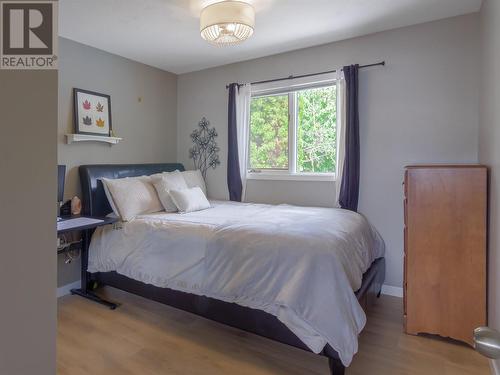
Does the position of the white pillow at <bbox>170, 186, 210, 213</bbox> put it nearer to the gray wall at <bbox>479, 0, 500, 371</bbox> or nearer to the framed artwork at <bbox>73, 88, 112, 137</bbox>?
the framed artwork at <bbox>73, 88, 112, 137</bbox>

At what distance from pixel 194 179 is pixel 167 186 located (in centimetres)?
62

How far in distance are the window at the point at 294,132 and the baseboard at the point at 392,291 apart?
1.20 meters

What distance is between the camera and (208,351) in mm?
2049

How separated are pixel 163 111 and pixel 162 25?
4.88ft

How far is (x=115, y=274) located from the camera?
8.98 feet

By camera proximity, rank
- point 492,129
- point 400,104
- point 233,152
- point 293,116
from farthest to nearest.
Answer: point 233,152 < point 293,116 < point 400,104 < point 492,129

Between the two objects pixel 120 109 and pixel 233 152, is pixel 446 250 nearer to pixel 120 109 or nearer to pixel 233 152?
pixel 233 152

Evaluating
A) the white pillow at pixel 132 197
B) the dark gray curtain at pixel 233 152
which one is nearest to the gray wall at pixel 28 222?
the white pillow at pixel 132 197

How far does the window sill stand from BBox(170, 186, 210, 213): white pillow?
82 centimetres

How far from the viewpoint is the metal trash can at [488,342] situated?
25.2 inches

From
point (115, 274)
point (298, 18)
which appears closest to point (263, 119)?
point (298, 18)

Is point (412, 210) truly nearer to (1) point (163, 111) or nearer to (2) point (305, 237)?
(2) point (305, 237)

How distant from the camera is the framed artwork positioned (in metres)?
3.09

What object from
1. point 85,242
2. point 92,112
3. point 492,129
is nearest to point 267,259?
point 492,129
